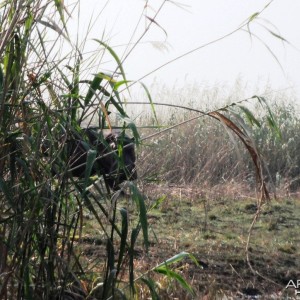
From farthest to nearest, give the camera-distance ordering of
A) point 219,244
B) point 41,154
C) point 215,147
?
1. point 215,147
2. point 219,244
3. point 41,154

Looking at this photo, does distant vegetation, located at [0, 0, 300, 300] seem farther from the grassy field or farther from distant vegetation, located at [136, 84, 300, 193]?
distant vegetation, located at [136, 84, 300, 193]

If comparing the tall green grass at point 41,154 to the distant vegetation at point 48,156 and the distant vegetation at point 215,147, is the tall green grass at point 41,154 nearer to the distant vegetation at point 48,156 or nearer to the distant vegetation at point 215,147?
the distant vegetation at point 48,156

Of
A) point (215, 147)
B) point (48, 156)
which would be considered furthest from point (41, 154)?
point (215, 147)

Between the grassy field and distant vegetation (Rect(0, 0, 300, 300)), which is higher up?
distant vegetation (Rect(0, 0, 300, 300))

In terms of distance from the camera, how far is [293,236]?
7.71 m

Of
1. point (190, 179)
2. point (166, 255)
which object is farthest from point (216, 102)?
point (166, 255)

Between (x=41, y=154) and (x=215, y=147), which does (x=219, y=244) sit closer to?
(x=41, y=154)

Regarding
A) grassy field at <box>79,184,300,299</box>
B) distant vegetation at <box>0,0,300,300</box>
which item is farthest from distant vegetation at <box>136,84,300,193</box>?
distant vegetation at <box>0,0,300,300</box>

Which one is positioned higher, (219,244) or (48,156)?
(48,156)

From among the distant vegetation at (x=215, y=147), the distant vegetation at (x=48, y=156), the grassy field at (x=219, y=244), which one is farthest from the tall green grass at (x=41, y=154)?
the distant vegetation at (x=215, y=147)

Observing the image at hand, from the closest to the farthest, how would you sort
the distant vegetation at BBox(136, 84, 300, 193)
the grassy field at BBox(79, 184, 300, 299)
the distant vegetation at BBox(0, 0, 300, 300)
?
1. the distant vegetation at BBox(0, 0, 300, 300)
2. the grassy field at BBox(79, 184, 300, 299)
3. the distant vegetation at BBox(136, 84, 300, 193)

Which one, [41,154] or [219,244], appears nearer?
[41,154]

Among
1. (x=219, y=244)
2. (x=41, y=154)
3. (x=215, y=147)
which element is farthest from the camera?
(x=215, y=147)

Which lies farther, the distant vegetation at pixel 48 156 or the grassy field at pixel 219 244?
the grassy field at pixel 219 244
